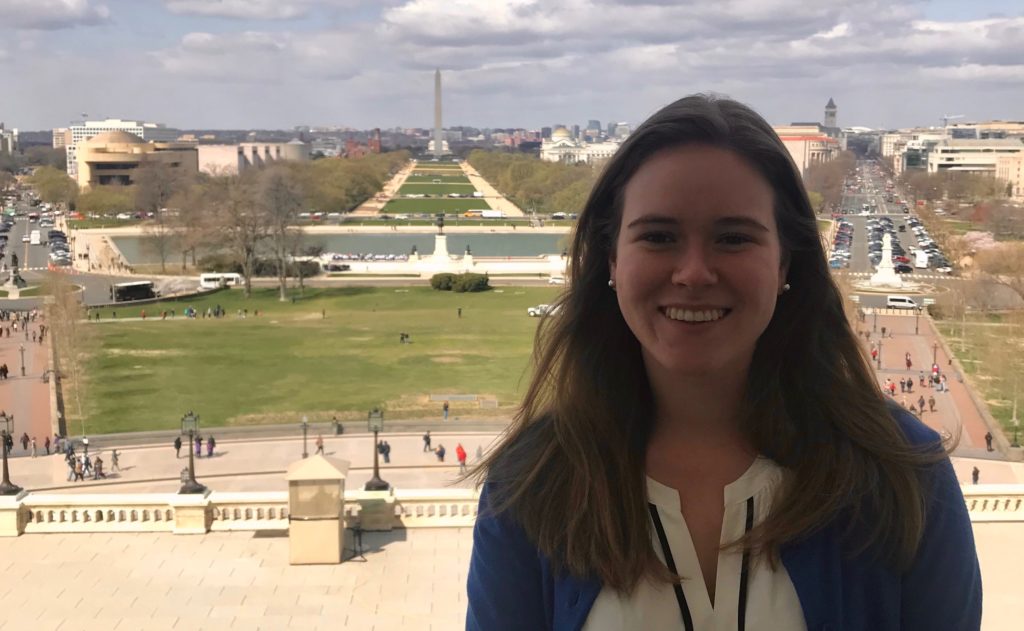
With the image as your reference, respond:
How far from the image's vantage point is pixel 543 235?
85.6 metres

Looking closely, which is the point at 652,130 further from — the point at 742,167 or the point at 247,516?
the point at 247,516

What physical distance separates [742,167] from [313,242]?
78.4 meters

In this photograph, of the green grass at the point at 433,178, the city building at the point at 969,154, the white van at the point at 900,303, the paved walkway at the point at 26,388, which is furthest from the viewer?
the green grass at the point at 433,178

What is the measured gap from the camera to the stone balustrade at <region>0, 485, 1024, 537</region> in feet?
46.8

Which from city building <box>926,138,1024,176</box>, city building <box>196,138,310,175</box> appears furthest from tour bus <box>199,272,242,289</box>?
city building <box>926,138,1024,176</box>

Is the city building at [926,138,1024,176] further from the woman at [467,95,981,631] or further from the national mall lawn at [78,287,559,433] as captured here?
the woman at [467,95,981,631]

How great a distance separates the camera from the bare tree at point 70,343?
3086cm

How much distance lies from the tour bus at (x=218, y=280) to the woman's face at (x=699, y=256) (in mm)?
54274

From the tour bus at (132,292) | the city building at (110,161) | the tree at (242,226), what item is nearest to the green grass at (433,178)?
the city building at (110,161)

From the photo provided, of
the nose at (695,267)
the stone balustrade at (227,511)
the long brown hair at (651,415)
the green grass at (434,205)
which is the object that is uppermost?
the green grass at (434,205)

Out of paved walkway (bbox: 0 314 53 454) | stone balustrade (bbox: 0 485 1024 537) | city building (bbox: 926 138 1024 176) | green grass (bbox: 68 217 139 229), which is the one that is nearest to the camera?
stone balustrade (bbox: 0 485 1024 537)

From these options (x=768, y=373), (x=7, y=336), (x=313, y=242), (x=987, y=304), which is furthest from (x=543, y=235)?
(x=768, y=373)

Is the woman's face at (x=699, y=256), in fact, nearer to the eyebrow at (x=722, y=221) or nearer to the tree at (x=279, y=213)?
the eyebrow at (x=722, y=221)

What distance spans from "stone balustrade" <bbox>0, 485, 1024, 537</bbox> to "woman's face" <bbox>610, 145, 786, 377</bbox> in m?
12.3
